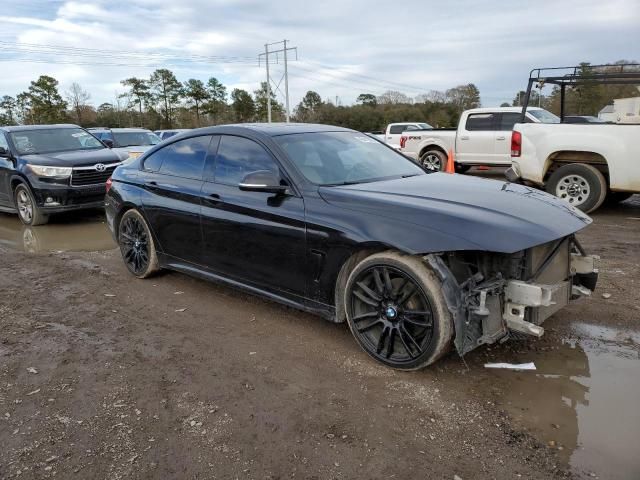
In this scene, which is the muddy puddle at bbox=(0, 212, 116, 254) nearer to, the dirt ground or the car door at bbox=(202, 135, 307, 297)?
the dirt ground

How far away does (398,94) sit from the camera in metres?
68.9

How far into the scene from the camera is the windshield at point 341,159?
13.4ft

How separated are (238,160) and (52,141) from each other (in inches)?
273

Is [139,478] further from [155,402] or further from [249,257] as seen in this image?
[249,257]

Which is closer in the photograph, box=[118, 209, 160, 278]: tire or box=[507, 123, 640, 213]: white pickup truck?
box=[118, 209, 160, 278]: tire

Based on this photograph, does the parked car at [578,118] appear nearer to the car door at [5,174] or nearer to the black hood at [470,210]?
the black hood at [470,210]

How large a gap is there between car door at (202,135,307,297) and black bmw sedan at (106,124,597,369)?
0.04ft

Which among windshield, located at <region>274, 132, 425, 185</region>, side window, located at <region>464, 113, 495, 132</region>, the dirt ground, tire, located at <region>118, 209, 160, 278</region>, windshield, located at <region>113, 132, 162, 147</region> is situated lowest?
the dirt ground

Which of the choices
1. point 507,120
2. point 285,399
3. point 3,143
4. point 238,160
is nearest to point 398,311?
point 285,399

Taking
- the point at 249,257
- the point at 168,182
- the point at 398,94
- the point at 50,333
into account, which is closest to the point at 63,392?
the point at 50,333

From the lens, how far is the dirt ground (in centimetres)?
262

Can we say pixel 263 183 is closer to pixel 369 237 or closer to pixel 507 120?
pixel 369 237

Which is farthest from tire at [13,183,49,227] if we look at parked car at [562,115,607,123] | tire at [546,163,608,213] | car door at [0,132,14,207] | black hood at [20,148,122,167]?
parked car at [562,115,607,123]

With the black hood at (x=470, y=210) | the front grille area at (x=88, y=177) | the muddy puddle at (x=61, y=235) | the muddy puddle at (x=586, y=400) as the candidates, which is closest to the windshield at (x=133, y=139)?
the muddy puddle at (x=61, y=235)
